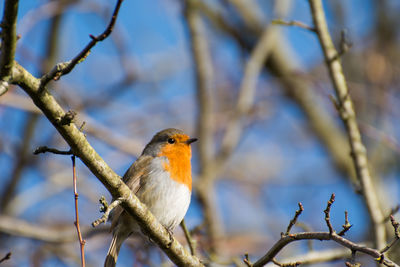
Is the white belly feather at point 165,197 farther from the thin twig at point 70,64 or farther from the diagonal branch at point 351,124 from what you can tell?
the thin twig at point 70,64

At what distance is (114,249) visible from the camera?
15.4 feet

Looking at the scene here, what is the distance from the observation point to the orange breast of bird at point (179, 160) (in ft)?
15.9

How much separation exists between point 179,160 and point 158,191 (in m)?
0.46

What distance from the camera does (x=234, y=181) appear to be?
10.9m

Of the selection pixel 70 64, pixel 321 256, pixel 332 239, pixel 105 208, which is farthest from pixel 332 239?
pixel 321 256

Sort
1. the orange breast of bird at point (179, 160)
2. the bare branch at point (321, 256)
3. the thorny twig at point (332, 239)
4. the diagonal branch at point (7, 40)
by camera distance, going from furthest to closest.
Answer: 1. the bare branch at point (321, 256)
2. the orange breast of bird at point (179, 160)
3. the thorny twig at point (332, 239)
4. the diagonal branch at point (7, 40)

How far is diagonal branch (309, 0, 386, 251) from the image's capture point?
471 cm

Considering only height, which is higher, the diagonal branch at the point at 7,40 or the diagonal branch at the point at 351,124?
the diagonal branch at the point at 351,124

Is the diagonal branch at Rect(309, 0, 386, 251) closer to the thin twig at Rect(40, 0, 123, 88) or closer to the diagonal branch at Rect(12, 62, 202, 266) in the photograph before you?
the diagonal branch at Rect(12, 62, 202, 266)

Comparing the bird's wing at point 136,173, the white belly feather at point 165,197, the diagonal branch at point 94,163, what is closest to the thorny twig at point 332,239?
the diagonal branch at point 94,163

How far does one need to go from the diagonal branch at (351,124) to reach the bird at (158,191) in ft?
5.44

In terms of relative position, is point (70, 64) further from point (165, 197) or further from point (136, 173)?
point (136, 173)

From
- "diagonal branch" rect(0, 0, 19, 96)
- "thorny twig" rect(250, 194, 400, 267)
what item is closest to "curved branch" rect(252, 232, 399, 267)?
"thorny twig" rect(250, 194, 400, 267)

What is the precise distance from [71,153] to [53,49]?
5.75 meters
